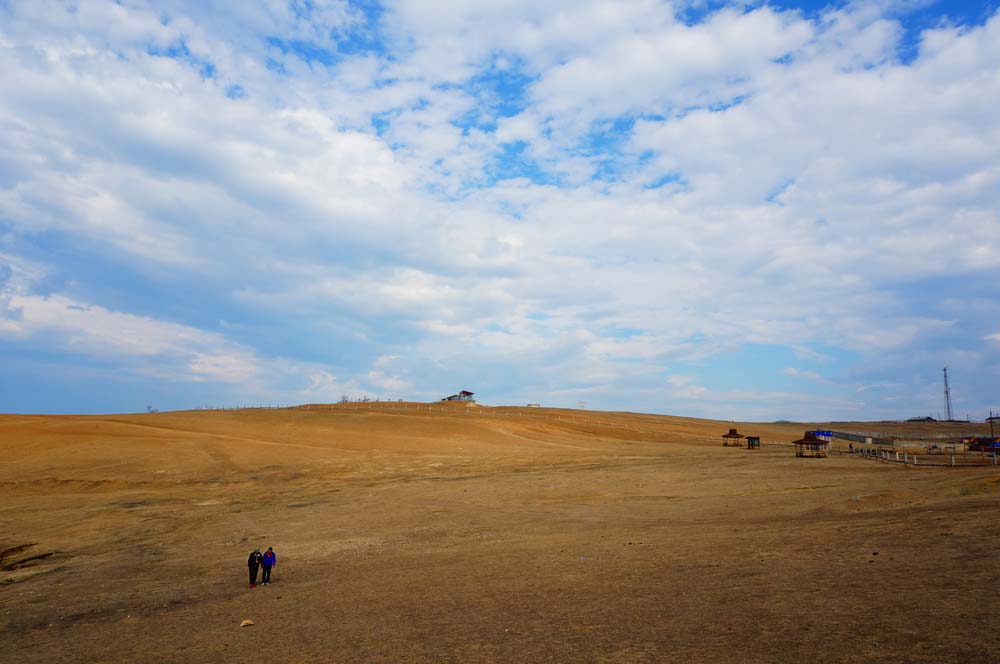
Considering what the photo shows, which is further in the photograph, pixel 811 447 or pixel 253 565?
pixel 811 447

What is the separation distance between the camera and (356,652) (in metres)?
11.8

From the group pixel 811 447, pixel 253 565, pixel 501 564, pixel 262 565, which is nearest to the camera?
pixel 253 565

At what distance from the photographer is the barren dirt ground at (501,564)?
36.8ft

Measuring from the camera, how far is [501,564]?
1844 centimetres

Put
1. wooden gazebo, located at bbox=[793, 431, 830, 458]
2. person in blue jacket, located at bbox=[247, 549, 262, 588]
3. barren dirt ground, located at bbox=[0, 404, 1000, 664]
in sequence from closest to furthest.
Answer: barren dirt ground, located at bbox=[0, 404, 1000, 664] < person in blue jacket, located at bbox=[247, 549, 262, 588] < wooden gazebo, located at bbox=[793, 431, 830, 458]

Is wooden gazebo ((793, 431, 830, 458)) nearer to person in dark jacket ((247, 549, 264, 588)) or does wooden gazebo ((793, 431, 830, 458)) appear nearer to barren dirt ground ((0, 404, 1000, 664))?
barren dirt ground ((0, 404, 1000, 664))

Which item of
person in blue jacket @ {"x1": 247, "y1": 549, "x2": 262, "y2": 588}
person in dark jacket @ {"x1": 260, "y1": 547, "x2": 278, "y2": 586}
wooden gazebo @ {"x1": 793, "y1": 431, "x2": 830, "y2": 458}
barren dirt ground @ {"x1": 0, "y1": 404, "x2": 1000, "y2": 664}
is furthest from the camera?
wooden gazebo @ {"x1": 793, "y1": 431, "x2": 830, "y2": 458}

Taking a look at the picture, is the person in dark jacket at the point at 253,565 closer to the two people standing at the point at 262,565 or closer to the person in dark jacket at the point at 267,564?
the two people standing at the point at 262,565

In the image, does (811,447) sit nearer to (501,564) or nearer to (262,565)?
(501,564)

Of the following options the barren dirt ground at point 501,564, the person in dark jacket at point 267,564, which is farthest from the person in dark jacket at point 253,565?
the barren dirt ground at point 501,564

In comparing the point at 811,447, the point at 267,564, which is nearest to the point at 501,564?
the point at 267,564

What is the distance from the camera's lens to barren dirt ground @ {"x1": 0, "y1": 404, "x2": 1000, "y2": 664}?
1123 centimetres

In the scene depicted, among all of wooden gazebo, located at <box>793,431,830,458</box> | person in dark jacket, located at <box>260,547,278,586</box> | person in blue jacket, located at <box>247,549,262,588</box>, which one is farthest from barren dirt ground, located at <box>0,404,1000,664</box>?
wooden gazebo, located at <box>793,431,830,458</box>

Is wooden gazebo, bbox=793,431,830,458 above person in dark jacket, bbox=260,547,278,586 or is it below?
above
